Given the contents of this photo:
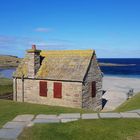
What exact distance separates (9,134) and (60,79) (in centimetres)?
1501

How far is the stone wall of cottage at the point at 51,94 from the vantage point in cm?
2323

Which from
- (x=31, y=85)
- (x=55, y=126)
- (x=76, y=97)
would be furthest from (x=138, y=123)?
(x=31, y=85)

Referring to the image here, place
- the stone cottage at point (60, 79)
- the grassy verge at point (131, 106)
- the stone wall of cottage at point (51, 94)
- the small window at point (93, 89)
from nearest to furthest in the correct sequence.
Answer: the grassy verge at point (131, 106), the stone wall of cottage at point (51, 94), the stone cottage at point (60, 79), the small window at point (93, 89)

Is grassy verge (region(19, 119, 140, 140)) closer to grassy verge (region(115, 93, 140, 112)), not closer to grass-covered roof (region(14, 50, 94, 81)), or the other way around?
grassy verge (region(115, 93, 140, 112))

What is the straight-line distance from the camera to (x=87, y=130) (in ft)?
31.8

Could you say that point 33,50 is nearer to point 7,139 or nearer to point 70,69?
point 70,69

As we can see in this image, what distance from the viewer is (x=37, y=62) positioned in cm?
2683

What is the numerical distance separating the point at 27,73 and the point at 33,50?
7.67 feet

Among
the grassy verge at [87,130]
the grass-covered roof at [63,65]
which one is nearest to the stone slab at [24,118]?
the grassy verge at [87,130]

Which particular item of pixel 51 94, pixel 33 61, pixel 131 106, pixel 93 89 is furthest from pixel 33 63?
pixel 131 106

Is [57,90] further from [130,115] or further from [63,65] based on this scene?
[130,115]

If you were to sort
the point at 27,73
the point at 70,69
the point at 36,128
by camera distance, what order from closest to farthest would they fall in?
the point at 36,128
the point at 70,69
the point at 27,73

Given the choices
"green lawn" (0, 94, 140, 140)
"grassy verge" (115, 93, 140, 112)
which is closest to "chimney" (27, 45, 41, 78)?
"grassy verge" (115, 93, 140, 112)

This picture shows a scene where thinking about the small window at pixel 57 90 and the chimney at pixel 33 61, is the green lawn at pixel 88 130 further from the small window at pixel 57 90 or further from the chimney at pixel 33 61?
the chimney at pixel 33 61
